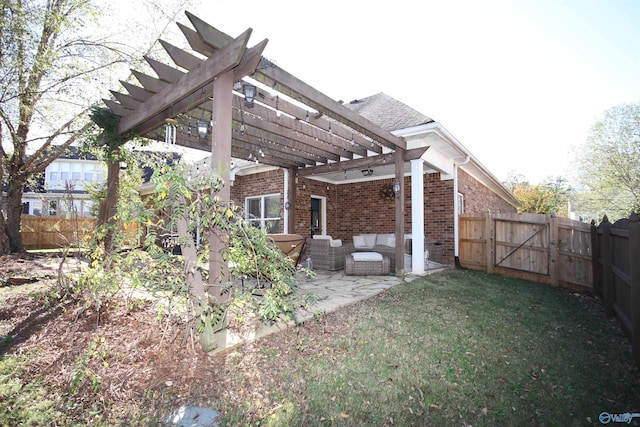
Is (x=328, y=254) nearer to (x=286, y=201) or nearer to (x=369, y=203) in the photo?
(x=286, y=201)

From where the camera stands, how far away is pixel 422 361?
2.90 meters

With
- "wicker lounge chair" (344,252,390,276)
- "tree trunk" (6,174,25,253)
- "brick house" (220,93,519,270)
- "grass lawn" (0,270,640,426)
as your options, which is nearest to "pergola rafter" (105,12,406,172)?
"brick house" (220,93,519,270)

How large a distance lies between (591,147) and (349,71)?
65.9 feet

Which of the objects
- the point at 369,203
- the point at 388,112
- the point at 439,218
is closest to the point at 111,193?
the point at 388,112

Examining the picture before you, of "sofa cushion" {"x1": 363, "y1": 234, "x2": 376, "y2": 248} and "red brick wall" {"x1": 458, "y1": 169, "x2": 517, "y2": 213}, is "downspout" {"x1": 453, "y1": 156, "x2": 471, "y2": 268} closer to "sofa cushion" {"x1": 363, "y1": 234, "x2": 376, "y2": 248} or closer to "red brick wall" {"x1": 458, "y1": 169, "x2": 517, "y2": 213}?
"red brick wall" {"x1": 458, "y1": 169, "x2": 517, "y2": 213}

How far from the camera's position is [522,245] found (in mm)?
7254

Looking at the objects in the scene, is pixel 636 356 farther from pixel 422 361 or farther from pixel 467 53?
pixel 467 53

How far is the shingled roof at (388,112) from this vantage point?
681 cm

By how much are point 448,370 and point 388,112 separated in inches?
269

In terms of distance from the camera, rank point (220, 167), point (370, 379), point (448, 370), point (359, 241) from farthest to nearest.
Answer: point (359, 241)
point (220, 167)
point (448, 370)
point (370, 379)

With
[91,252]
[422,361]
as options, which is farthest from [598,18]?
A: [91,252]

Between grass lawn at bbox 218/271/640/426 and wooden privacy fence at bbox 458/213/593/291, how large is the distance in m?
2.02

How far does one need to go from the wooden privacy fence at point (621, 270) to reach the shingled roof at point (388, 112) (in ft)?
12.0

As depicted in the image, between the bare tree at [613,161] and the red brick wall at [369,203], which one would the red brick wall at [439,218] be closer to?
the red brick wall at [369,203]
